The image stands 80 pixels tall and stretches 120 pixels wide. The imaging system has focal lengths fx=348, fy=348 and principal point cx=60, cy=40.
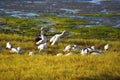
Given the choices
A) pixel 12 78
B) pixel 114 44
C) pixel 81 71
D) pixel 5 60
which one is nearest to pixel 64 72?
pixel 81 71

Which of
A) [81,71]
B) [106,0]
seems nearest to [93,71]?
[81,71]

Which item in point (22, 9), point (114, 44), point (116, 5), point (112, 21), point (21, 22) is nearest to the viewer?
point (114, 44)

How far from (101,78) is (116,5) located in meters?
53.5

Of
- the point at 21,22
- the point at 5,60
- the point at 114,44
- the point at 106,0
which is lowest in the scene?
the point at 106,0

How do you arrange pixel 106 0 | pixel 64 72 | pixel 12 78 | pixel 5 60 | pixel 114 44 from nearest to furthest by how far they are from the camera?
1. pixel 12 78
2. pixel 64 72
3. pixel 5 60
4. pixel 114 44
5. pixel 106 0

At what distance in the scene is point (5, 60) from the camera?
12.2 meters

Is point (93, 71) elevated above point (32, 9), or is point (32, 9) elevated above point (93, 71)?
point (93, 71)

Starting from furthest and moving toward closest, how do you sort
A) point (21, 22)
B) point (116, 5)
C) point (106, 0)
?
point (106, 0) → point (116, 5) → point (21, 22)

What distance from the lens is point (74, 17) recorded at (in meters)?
47.6

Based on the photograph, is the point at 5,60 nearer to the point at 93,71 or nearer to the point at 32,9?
the point at 93,71

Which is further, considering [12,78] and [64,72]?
[64,72]

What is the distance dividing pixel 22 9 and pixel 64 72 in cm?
4583

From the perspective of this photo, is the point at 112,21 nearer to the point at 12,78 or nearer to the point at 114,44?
the point at 114,44

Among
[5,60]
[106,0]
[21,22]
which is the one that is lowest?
[106,0]
